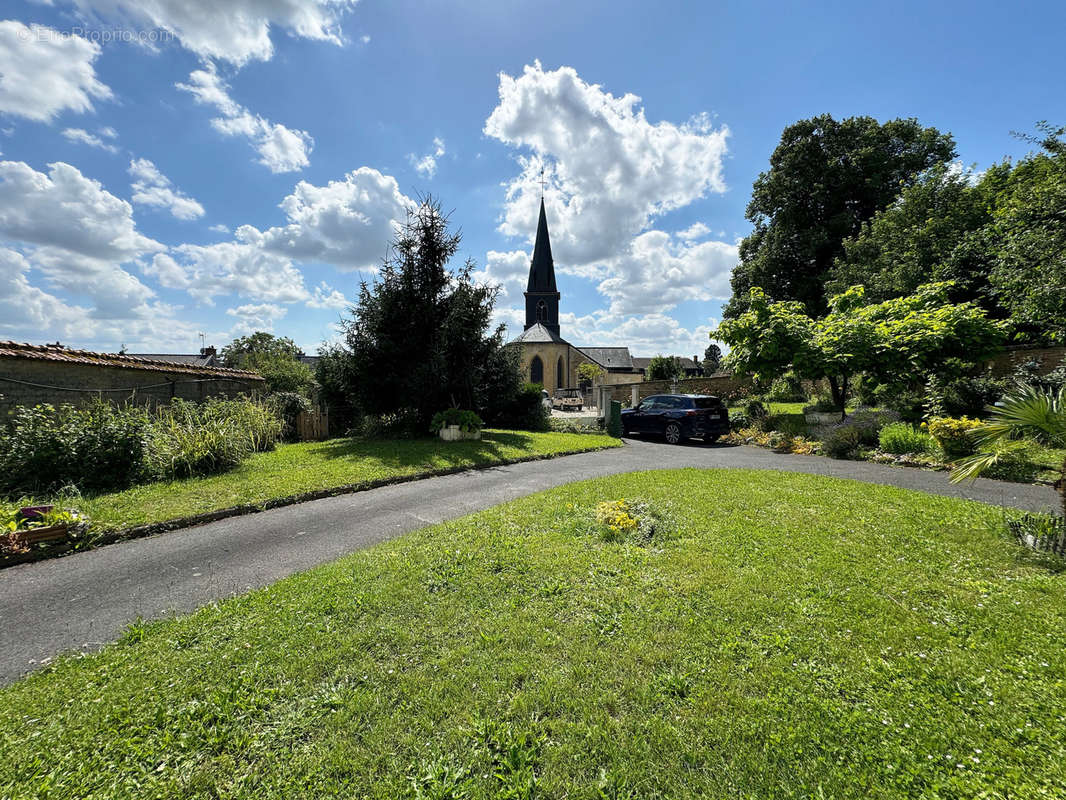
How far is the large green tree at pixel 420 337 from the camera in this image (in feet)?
40.2

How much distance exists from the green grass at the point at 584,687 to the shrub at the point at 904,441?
6.12 metres

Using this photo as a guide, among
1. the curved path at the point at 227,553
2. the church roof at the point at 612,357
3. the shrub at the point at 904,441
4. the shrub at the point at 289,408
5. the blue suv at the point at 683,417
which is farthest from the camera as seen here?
the church roof at the point at 612,357

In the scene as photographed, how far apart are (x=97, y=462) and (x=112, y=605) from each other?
4562 mm

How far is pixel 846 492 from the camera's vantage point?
20.0ft

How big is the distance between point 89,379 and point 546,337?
35971mm

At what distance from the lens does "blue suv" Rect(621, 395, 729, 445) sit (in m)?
12.9

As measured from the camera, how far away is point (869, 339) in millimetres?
11062

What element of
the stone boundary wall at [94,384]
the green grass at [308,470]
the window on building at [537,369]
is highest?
the window on building at [537,369]

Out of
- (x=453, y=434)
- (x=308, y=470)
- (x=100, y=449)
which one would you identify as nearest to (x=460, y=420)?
(x=453, y=434)

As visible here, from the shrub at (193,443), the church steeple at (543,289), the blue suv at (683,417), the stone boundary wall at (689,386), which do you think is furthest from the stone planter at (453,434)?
the church steeple at (543,289)

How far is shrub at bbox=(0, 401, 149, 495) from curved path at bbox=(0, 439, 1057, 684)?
2.73 meters

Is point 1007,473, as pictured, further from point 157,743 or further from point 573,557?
point 157,743

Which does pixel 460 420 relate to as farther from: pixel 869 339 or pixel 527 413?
pixel 869 339

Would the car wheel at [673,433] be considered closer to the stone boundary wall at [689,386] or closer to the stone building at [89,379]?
the stone boundary wall at [689,386]
